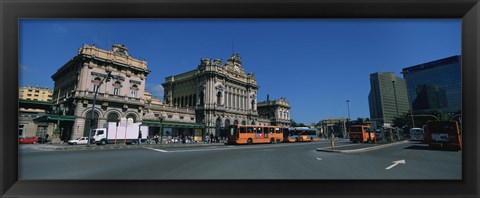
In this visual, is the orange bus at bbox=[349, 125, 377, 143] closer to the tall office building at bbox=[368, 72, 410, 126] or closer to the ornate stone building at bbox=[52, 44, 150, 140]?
the tall office building at bbox=[368, 72, 410, 126]

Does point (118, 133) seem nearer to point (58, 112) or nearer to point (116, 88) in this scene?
point (116, 88)

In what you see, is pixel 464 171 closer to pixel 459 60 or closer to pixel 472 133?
pixel 472 133

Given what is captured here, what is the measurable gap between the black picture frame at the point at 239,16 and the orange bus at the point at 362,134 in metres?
26.1

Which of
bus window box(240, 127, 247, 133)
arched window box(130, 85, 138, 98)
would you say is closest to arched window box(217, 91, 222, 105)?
arched window box(130, 85, 138, 98)

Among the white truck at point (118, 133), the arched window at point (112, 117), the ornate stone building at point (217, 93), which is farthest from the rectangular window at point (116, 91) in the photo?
the ornate stone building at point (217, 93)

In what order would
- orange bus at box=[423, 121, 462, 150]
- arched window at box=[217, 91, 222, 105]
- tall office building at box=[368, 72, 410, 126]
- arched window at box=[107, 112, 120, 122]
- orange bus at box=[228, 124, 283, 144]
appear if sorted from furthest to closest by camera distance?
arched window at box=[217, 91, 222, 105] → arched window at box=[107, 112, 120, 122] → orange bus at box=[228, 124, 283, 144] → tall office building at box=[368, 72, 410, 126] → orange bus at box=[423, 121, 462, 150]

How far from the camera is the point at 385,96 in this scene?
2761 centimetres

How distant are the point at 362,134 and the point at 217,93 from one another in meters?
31.1

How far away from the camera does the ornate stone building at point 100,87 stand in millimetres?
31156

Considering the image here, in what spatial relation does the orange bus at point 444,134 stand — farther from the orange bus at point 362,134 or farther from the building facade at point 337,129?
the building facade at point 337,129

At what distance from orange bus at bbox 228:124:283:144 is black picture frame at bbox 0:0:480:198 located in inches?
938

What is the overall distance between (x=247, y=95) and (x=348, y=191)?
2230 inches

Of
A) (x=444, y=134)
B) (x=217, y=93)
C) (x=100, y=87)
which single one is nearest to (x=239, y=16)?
(x=444, y=134)

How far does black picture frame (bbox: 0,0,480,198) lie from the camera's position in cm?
402
